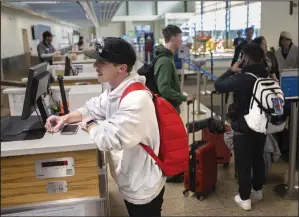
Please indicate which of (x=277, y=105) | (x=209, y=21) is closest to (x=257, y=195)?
(x=277, y=105)

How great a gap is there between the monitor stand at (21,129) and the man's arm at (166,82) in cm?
130

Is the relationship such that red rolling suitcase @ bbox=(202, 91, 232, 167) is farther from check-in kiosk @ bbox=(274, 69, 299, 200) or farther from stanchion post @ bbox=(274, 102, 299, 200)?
stanchion post @ bbox=(274, 102, 299, 200)

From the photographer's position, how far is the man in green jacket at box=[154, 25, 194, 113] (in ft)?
Answer: 9.68

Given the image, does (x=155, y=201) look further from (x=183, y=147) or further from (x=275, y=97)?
(x=275, y=97)

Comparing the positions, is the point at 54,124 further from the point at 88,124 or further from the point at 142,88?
the point at 142,88

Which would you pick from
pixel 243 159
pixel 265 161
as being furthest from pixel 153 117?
pixel 265 161

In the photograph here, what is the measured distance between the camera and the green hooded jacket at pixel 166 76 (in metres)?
2.95

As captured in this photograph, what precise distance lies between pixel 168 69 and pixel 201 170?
96 centimetres

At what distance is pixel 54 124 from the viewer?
5.58 feet

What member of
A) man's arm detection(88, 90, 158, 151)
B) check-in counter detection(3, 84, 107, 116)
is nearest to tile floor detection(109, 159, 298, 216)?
check-in counter detection(3, 84, 107, 116)

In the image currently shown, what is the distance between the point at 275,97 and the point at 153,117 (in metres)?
1.44

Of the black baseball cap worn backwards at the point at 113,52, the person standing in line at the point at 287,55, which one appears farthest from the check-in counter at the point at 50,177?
the person standing in line at the point at 287,55

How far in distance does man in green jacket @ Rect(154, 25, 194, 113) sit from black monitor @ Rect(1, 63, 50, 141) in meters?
1.29

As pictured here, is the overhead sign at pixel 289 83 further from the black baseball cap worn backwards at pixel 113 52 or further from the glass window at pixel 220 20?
the glass window at pixel 220 20
